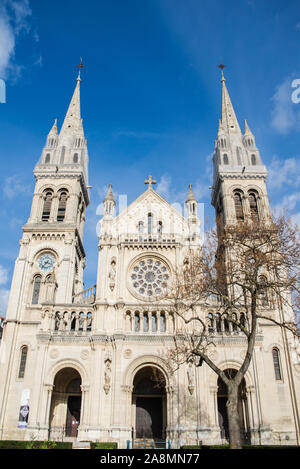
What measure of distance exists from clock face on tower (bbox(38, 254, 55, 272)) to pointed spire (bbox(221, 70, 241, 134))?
86.9 feet

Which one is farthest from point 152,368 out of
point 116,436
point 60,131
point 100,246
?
point 60,131

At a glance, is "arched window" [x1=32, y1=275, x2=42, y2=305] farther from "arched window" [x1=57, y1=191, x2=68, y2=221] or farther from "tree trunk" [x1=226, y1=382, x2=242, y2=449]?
"tree trunk" [x1=226, y1=382, x2=242, y2=449]

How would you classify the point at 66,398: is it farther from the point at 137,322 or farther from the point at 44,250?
the point at 44,250

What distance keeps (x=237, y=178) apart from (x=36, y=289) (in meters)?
23.8

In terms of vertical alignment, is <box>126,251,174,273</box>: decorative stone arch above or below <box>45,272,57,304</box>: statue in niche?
above

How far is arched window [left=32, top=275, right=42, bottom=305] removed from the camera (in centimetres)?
3516

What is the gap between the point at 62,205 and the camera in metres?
40.8

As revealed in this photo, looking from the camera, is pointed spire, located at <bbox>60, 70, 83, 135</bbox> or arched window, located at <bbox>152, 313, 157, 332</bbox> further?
A: pointed spire, located at <bbox>60, 70, 83, 135</bbox>

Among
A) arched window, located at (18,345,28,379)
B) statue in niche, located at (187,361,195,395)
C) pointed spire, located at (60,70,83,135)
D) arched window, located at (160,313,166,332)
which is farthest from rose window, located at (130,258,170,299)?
pointed spire, located at (60,70,83,135)

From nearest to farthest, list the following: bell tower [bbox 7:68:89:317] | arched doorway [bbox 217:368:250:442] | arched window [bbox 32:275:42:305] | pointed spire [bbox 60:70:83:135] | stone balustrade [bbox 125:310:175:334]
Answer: arched doorway [bbox 217:368:250:442] → stone balustrade [bbox 125:310:175:334] → bell tower [bbox 7:68:89:317] → arched window [bbox 32:275:42:305] → pointed spire [bbox 60:70:83:135]

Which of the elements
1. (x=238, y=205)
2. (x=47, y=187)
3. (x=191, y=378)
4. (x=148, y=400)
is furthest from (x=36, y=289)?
(x=238, y=205)

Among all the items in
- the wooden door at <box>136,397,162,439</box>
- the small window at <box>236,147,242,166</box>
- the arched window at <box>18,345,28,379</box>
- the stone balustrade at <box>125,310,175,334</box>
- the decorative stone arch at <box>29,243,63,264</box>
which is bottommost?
the wooden door at <box>136,397,162,439</box>

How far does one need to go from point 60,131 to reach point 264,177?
2526cm

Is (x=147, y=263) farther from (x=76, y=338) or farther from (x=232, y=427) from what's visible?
(x=232, y=427)
